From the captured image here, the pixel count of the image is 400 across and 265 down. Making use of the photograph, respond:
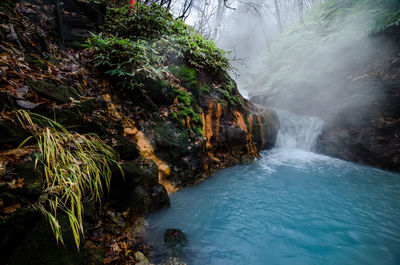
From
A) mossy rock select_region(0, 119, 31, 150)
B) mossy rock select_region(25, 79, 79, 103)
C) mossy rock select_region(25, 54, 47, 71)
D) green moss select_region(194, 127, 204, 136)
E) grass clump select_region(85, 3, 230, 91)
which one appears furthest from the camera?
green moss select_region(194, 127, 204, 136)

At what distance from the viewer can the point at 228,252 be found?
2.47m

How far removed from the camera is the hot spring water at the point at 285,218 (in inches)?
97.1

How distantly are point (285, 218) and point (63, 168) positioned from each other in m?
3.86

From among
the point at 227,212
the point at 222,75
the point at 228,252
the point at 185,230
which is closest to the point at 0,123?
the point at 185,230

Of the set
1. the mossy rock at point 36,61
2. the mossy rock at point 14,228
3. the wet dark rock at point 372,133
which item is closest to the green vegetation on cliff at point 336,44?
the wet dark rock at point 372,133

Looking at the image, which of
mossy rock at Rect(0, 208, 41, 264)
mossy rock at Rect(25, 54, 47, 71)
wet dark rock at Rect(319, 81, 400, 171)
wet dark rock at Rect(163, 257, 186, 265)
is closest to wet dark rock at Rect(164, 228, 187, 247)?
wet dark rock at Rect(163, 257, 186, 265)

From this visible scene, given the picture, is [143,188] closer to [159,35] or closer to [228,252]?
[228,252]

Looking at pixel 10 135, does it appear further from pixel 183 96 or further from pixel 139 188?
pixel 183 96

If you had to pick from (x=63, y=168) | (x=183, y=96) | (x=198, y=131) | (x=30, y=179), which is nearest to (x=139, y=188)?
(x=63, y=168)

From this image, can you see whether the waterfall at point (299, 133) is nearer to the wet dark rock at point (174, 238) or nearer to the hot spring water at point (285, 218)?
the hot spring water at point (285, 218)

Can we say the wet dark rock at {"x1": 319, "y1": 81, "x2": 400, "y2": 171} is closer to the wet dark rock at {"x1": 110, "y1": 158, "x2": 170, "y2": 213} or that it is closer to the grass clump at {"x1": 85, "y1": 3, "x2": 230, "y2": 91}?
the grass clump at {"x1": 85, "y1": 3, "x2": 230, "y2": 91}

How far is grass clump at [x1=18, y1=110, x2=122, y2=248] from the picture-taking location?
1381 mm

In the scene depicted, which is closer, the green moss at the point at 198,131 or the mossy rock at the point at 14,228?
the mossy rock at the point at 14,228

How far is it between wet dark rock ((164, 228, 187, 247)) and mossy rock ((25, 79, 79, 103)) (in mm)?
2541
